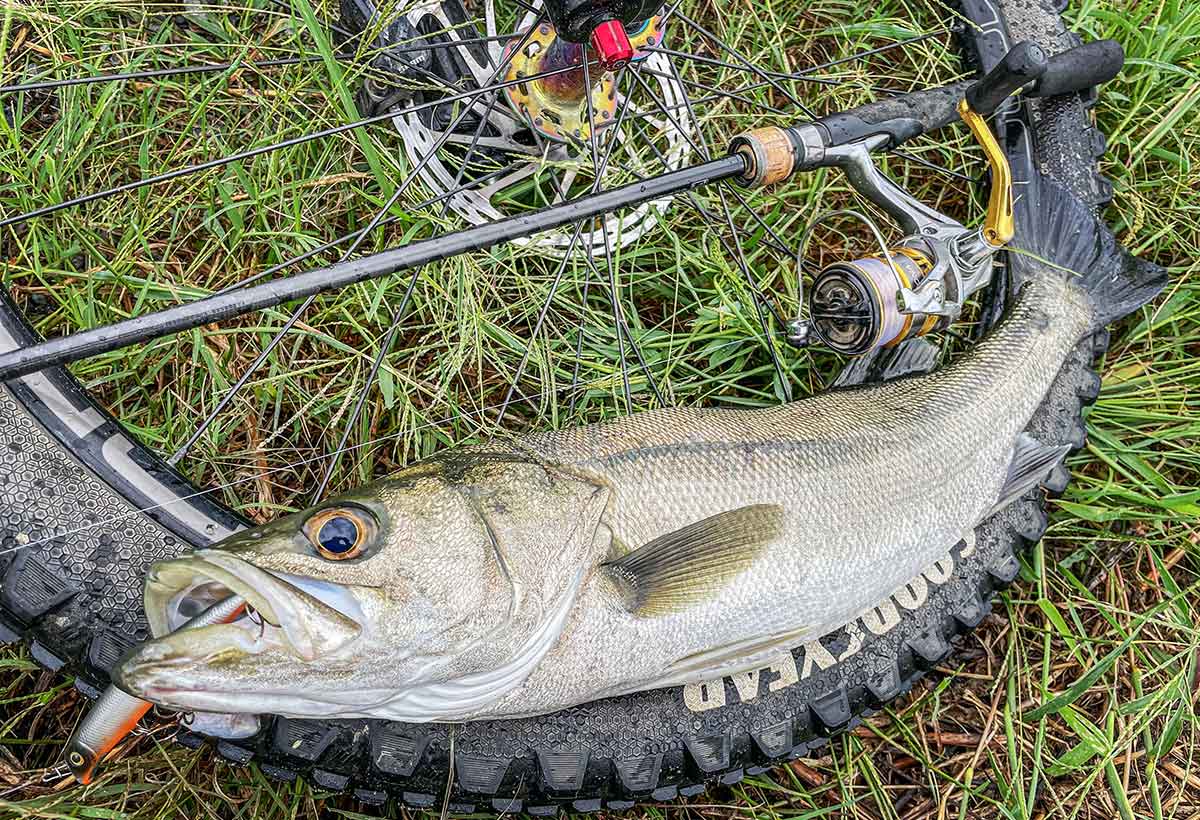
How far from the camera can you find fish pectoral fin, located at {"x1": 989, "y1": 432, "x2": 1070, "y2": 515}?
2.73 metres

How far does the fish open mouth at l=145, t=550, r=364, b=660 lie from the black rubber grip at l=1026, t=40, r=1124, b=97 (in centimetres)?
248

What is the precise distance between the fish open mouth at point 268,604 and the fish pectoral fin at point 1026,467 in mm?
1930

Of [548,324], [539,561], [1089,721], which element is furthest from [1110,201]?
[539,561]

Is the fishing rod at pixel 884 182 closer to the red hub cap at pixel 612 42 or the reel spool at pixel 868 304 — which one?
the reel spool at pixel 868 304

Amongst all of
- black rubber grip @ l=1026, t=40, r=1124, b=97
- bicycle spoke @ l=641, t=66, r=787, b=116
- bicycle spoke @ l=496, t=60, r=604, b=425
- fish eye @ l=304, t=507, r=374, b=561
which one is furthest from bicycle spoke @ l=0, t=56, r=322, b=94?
black rubber grip @ l=1026, t=40, r=1124, b=97

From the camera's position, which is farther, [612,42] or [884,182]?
[884,182]

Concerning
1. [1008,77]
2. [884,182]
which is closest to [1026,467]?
[884,182]

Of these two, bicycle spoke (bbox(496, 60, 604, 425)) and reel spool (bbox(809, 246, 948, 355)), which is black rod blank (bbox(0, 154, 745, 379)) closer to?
bicycle spoke (bbox(496, 60, 604, 425))

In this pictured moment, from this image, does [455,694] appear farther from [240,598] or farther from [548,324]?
[548,324]

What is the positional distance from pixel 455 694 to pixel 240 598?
499mm

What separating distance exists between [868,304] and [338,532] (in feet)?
5.33

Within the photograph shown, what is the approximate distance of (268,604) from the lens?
5.55ft

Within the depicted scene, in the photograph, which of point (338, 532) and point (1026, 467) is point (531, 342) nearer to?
point (338, 532)

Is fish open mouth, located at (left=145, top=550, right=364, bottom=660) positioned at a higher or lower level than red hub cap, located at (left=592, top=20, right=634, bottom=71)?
lower
